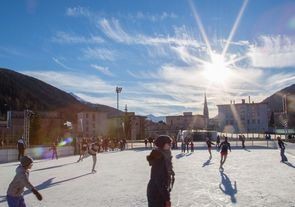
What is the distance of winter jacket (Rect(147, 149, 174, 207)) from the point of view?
575 cm

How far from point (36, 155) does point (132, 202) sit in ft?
81.0

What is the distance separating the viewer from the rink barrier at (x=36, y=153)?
30500 mm

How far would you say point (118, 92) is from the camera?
222ft

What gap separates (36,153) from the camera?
34.1 m

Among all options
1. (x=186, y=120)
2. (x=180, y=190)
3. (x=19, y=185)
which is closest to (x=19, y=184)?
(x=19, y=185)

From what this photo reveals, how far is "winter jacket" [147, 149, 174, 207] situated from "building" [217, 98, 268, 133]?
458 ft

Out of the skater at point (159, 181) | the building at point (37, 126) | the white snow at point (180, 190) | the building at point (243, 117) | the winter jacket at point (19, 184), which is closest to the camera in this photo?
the skater at point (159, 181)

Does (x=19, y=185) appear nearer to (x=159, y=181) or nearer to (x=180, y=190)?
(x=159, y=181)

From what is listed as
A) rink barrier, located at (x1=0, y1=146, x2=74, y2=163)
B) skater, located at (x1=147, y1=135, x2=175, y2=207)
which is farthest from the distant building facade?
skater, located at (x1=147, y1=135, x2=175, y2=207)

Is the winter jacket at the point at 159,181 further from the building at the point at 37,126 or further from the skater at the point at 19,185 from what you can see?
the building at the point at 37,126

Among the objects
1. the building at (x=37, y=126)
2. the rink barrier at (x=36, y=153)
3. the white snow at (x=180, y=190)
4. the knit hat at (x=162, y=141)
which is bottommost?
the white snow at (x=180, y=190)

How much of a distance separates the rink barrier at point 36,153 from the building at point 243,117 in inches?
4332

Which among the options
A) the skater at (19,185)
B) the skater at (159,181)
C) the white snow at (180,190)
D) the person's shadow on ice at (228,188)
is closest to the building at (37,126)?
the white snow at (180,190)

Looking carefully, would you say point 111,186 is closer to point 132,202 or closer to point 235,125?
point 132,202
